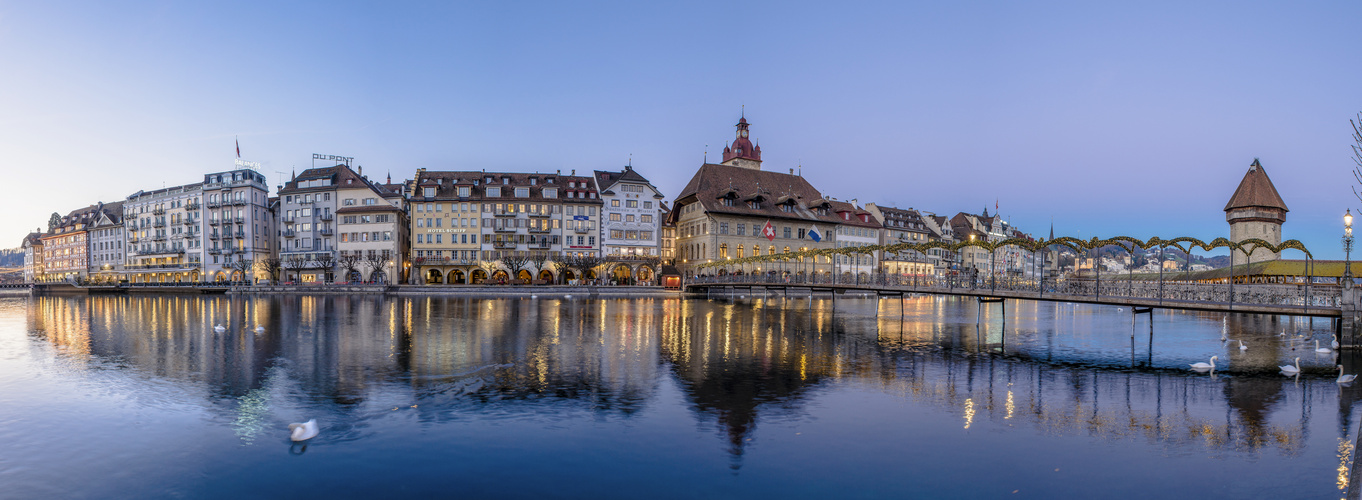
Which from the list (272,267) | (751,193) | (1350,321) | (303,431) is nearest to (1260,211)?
(1350,321)

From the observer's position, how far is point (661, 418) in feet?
58.2

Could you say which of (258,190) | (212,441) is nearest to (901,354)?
(212,441)

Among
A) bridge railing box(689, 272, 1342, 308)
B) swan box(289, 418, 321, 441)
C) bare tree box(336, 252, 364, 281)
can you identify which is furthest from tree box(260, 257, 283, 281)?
swan box(289, 418, 321, 441)

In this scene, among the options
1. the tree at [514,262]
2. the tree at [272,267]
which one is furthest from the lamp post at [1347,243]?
the tree at [272,267]

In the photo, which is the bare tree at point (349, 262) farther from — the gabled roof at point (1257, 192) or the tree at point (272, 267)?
the gabled roof at point (1257, 192)

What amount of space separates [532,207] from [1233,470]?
3224 inches

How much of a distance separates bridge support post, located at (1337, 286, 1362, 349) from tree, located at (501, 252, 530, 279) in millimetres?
74206

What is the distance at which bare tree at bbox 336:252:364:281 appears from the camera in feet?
284

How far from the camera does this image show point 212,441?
1534 cm

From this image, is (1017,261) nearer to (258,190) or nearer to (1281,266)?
(1281,266)

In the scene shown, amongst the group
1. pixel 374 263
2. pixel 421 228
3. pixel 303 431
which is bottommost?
pixel 303 431

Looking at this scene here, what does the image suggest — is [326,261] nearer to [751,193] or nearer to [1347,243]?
[751,193]

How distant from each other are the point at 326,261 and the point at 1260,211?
10192cm

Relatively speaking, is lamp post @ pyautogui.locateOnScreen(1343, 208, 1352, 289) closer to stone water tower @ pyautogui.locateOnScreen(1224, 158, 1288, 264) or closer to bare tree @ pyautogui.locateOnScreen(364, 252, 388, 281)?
stone water tower @ pyautogui.locateOnScreen(1224, 158, 1288, 264)
